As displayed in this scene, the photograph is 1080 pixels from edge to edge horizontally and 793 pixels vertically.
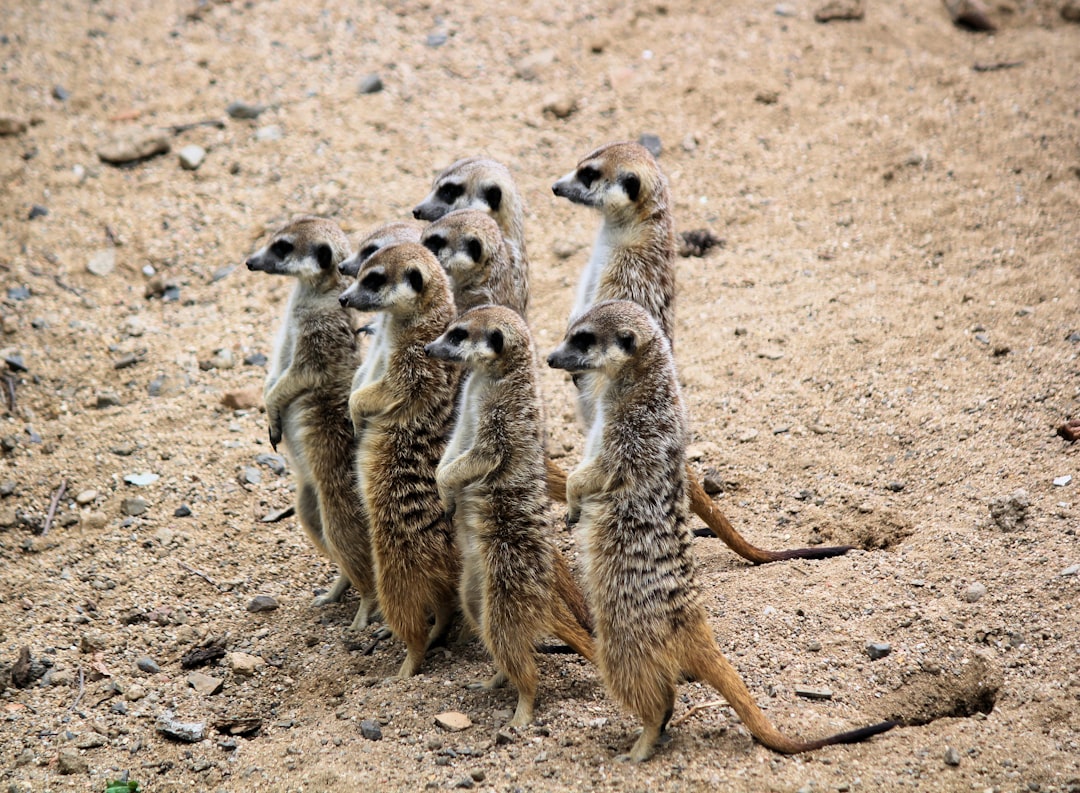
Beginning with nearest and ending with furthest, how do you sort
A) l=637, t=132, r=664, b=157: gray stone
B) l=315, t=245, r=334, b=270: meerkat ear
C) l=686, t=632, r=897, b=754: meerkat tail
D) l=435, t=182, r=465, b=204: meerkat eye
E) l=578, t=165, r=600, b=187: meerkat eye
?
l=686, t=632, r=897, b=754: meerkat tail
l=315, t=245, r=334, b=270: meerkat ear
l=578, t=165, r=600, b=187: meerkat eye
l=435, t=182, r=465, b=204: meerkat eye
l=637, t=132, r=664, b=157: gray stone

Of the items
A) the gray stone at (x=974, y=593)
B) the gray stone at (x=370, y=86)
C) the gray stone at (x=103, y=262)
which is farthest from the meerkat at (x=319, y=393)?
the gray stone at (x=370, y=86)

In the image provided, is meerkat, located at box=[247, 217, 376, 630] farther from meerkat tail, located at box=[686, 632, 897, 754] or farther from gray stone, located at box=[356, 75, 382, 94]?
gray stone, located at box=[356, 75, 382, 94]

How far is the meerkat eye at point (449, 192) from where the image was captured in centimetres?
399

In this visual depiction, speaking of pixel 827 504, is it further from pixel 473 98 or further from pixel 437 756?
pixel 473 98

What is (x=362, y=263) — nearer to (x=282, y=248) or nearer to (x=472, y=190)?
(x=282, y=248)

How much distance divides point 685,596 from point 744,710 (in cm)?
31

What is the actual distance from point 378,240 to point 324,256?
0.69ft

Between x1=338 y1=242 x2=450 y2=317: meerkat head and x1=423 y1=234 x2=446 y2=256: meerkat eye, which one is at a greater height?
x1=423 y1=234 x2=446 y2=256: meerkat eye

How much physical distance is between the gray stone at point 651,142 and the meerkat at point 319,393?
2658mm

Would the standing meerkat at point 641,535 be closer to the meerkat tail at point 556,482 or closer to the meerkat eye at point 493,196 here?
the meerkat tail at point 556,482

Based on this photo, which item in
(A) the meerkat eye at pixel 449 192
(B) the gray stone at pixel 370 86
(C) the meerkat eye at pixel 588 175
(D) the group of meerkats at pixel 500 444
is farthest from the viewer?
(B) the gray stone at pixel 370 86

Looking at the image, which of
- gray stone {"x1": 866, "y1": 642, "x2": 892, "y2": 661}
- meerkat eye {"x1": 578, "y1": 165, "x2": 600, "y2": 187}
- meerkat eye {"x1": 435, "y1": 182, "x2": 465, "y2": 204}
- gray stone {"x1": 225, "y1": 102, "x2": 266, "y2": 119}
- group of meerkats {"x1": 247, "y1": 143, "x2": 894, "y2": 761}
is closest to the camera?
→ group of meerkats {"x1": 247, "y1": 143, "x2": 894, "y2": 761}

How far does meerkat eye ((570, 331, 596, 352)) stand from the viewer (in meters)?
2.90

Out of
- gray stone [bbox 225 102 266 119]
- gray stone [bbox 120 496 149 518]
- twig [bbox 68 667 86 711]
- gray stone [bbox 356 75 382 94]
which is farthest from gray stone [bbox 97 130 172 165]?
twig [bbox 68 667 86 711]
